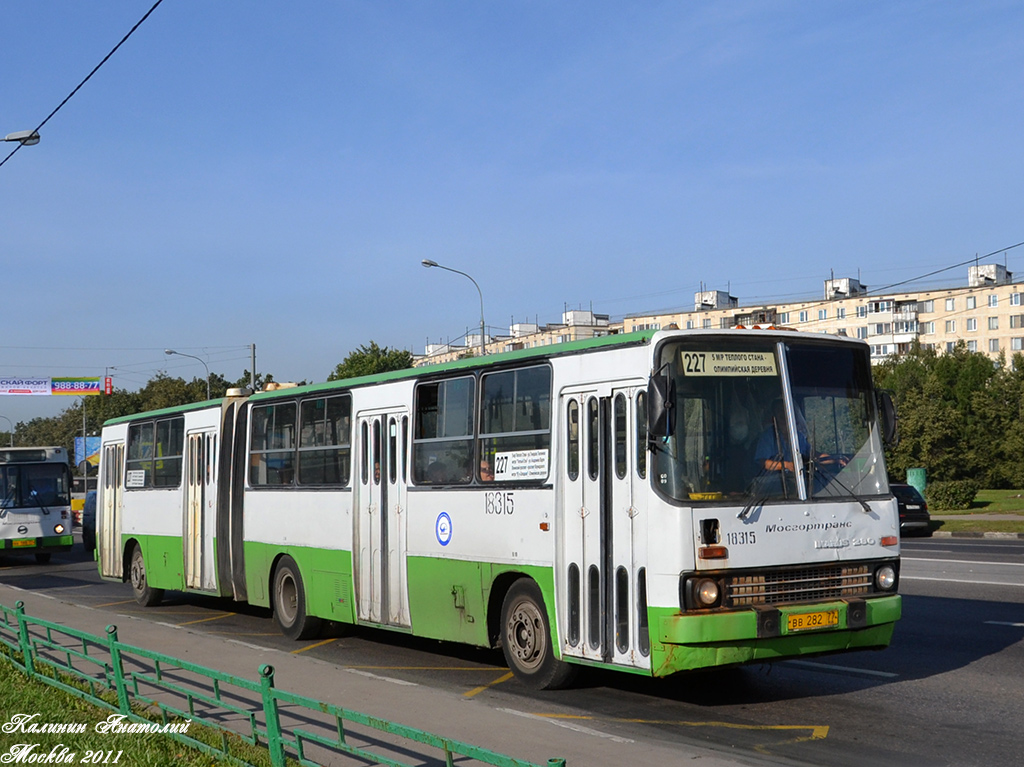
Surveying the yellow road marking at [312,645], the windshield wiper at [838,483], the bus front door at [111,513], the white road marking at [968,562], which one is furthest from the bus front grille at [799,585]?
the bus front door at [111,513]

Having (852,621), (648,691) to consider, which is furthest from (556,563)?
(852,621)

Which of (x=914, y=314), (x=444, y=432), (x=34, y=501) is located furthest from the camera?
(x=914, y=314)

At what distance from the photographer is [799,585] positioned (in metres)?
9.12

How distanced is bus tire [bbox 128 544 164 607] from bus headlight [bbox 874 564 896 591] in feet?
42.8

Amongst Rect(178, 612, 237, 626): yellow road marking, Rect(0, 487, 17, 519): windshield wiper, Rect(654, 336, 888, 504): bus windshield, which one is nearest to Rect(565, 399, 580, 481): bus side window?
Rect(654, 336, 888, 504): bus windshield

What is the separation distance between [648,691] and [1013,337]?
321 ft

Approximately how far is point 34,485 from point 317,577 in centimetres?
1718

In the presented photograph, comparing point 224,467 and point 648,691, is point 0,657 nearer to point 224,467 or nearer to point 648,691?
point 224,467

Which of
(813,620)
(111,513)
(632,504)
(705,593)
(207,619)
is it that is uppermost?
(632,504)

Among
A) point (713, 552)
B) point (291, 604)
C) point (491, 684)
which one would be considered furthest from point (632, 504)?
point (291, 604)

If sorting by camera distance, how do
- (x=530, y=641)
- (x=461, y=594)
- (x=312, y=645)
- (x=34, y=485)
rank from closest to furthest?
(x=530, y=641) → (x=461, y=594) → (x=312, y=645) → (x=34, y=485)

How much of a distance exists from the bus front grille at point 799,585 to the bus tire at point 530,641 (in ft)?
6.12

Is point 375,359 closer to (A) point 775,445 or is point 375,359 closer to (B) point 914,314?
(B) point 914,314

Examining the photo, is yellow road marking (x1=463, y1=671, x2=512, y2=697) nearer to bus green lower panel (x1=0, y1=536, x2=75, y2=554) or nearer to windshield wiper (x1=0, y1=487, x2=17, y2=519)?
bus green lower panel (x1=0, y1=536, x2=75, y2=554)
